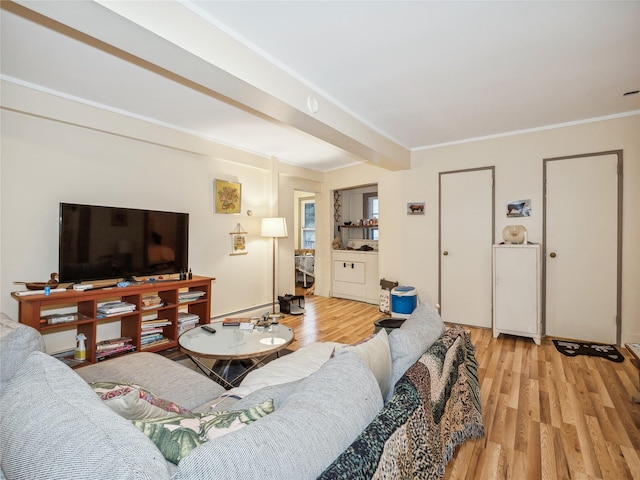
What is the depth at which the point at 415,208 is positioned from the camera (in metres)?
4.58

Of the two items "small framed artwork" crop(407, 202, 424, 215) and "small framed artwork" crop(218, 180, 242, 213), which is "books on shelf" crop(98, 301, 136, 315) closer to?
"small framed artwork" crop(218, 180, 242, 213)

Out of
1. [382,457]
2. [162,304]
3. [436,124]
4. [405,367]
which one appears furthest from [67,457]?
[436,124]

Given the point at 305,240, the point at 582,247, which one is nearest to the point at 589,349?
the point at 582,247

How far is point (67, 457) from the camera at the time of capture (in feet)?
1.88

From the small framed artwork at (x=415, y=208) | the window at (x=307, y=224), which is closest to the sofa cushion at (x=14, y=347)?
the small framed artwork at (x=415, y=208)

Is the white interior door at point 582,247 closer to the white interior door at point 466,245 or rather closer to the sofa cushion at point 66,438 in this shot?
the white interior door at point 466,245

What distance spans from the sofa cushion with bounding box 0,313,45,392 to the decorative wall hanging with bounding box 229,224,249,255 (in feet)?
10.5

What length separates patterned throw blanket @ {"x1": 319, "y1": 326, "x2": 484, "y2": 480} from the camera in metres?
0.80

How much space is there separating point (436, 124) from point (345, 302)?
10.9 ft

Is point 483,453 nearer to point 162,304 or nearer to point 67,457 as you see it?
point 67,457

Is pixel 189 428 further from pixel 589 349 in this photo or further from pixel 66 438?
pixel 589 349

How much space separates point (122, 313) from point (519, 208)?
4528 mm

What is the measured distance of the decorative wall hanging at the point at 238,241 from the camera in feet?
14.6

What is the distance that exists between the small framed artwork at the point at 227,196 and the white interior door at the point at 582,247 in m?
3.97
